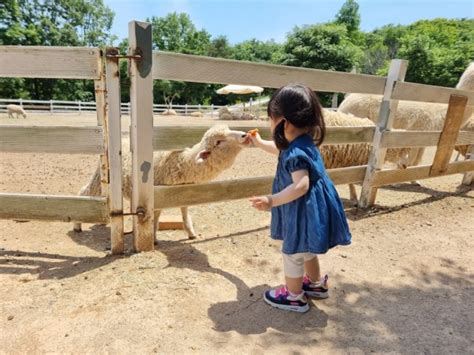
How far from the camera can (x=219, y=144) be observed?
129 inches

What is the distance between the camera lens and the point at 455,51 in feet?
104

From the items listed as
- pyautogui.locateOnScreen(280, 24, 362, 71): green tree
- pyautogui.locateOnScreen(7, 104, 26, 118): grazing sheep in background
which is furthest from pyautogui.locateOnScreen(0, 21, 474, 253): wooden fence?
pyautogui.locateOnScreen(280, 24, 362, 71): green tree

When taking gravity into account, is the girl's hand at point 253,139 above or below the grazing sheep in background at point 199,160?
above

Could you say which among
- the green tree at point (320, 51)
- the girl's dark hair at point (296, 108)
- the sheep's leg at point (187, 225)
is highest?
the green tree at point (320, 51)

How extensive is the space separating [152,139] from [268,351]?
1.83 meters

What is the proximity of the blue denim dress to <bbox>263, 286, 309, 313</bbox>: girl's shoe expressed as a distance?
1.37 ft

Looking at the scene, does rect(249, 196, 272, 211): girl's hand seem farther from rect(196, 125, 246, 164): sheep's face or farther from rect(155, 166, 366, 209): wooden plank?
rect(155, 166, 366, 209): wooden plank

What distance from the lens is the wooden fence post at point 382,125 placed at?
4.35m

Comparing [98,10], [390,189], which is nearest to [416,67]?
[390,189]

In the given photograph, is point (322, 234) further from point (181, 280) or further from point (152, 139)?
point (152, 139)

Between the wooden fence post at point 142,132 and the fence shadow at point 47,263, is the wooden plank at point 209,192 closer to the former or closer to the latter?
the wooden fence post at point 142,132

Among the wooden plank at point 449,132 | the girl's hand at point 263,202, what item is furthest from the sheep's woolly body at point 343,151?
the girl's hand at point 263,202

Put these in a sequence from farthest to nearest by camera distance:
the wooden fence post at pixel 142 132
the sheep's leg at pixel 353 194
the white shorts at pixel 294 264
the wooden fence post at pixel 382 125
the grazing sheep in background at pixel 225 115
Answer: the grazing sheep in background at pixel 225 115
the sheep's leg at pixel 353 194
the wooden fence post at pixel 382 125
the wooden fence post at pixel 142 132
the white shorts at pixel 294 264

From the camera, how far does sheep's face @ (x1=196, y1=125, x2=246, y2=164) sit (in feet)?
10.5
